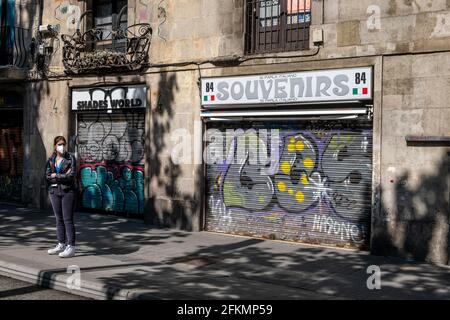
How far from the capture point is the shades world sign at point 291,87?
10102 millimetres

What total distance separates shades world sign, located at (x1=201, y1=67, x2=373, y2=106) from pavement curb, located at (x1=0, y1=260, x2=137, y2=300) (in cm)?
525

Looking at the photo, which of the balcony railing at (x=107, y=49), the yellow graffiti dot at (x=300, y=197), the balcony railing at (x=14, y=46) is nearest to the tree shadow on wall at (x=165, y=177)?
the balcony railing at (x=107, y=49)

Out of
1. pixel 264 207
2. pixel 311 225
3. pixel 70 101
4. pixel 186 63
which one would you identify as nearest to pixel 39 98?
pixel 70 101

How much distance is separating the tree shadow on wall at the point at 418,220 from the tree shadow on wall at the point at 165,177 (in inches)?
163

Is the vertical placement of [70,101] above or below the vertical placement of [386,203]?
above

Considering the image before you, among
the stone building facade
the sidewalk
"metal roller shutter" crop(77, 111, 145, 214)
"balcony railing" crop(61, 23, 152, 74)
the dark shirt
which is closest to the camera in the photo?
the sidewalk

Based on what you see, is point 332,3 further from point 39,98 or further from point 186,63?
point 39,98

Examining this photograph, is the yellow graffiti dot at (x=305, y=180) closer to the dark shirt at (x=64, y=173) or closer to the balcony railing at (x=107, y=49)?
the dark shirt at (x=64, y=173)

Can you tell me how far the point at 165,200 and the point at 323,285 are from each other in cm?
560

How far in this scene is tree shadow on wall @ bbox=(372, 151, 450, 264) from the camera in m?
9.29

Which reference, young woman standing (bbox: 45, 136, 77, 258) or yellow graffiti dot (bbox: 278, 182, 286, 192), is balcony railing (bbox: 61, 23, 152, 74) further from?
young woman standing (bbox: 45, 136, 77, 258)

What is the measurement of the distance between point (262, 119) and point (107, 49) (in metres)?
4.88

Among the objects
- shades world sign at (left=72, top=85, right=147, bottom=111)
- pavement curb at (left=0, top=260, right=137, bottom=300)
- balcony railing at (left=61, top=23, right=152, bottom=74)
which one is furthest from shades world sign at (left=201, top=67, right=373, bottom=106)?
pavement curb at (left=0, top=260, right=137, bottom=300)

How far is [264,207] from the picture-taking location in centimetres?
1143
